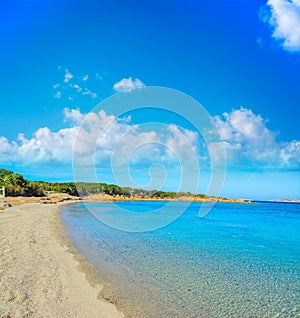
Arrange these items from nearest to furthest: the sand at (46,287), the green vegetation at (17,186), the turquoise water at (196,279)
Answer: the sand at (46,287) → the turquoise water at (196,279) → the green vegetation at (17,186)

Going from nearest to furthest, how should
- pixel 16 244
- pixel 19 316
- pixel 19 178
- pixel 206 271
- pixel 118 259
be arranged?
1. pixel 19 316
2. pixel 206 271
3. pixel 118 259
4. pixel 16 244
5. pixel 19 178

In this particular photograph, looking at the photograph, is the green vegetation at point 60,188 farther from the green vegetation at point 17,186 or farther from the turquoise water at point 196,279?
the turquoise water at point 196,279

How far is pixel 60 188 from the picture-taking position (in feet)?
365

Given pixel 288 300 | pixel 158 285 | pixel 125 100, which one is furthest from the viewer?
pixel 125 100

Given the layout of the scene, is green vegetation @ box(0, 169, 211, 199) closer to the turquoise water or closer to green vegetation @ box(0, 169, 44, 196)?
green vegetation @ box(0, 169, 44, 196)

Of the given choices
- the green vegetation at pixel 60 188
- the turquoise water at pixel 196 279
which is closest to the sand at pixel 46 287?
the turquoise water at pixel 196 279

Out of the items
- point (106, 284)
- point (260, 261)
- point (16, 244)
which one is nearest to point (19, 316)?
point (106, 284)

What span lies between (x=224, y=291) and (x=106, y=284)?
141 inches

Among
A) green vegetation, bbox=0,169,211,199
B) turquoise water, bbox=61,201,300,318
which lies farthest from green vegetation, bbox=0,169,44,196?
turquoise water, bbox=61,201,300,318

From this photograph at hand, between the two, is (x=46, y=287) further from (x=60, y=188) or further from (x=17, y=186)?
(x=60, y=188)

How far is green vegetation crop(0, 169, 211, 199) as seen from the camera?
2810 inches

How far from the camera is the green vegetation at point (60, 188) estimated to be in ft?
234

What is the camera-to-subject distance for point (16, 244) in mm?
12930

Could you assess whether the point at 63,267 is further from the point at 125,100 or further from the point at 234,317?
the point at 125,100
